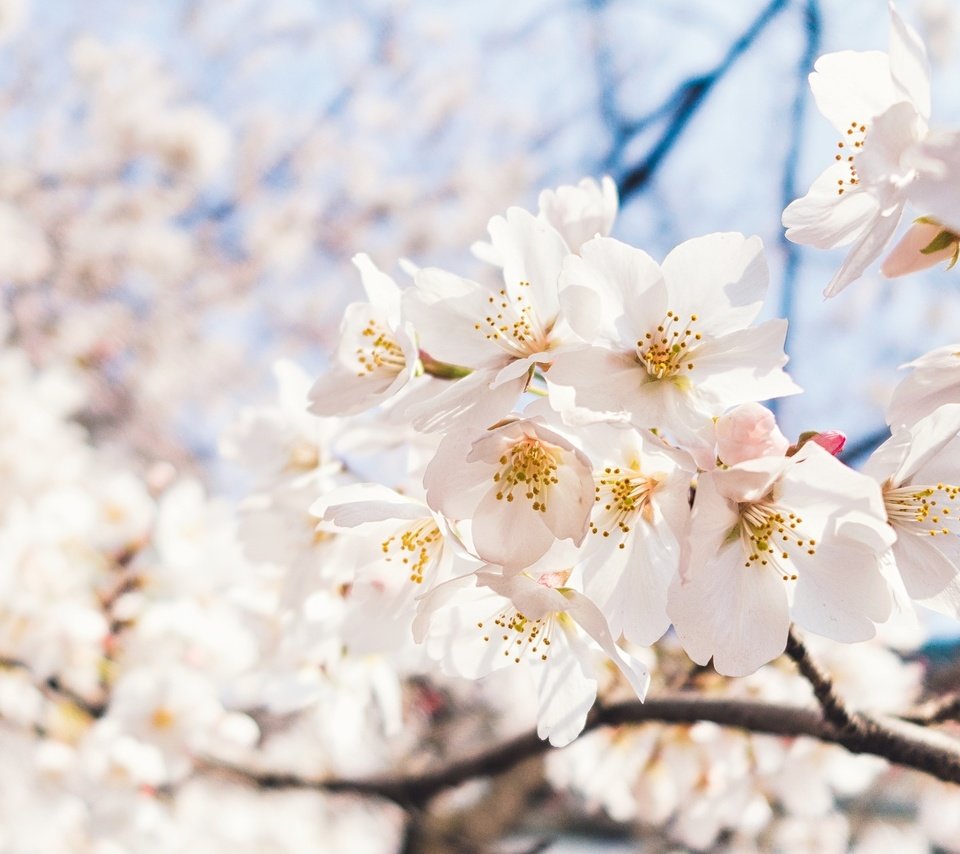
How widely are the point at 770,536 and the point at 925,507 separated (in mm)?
117

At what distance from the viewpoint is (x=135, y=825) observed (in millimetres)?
1509

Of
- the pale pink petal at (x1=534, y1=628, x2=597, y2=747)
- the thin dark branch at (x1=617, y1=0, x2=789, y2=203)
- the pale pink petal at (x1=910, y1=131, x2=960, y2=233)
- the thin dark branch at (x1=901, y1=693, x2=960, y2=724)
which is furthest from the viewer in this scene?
the thin dark branch at (x1=617, y1=0, x2=789, y2=203)

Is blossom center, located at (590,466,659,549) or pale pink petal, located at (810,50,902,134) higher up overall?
pale pink petal, located at (810,50,902,134)

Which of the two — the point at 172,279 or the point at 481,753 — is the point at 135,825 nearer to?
the point at 481,753

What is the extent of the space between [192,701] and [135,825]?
33 cm

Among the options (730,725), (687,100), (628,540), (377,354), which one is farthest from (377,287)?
(687,100)

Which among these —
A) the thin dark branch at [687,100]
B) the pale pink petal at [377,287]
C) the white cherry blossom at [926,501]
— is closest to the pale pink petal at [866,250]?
the white cherry blossom at [926,501]

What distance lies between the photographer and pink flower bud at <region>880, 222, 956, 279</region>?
44 cm

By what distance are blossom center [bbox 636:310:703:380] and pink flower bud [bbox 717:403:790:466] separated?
0.06 metres

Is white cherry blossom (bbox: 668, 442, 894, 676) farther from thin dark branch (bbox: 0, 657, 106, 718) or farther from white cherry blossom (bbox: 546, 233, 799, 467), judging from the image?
thin dark branch (bbox: 0, 657, 106, 718)

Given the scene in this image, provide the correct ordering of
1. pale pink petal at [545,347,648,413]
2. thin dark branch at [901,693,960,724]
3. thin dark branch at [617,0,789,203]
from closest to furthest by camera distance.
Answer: pale pink petal at [545,347,648,413], thin dark branch at [901,693,960,724], thin dark branch at [617,0,789,203]

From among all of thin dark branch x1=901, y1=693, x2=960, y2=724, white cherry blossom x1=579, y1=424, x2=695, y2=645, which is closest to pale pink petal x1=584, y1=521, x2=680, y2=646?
white cherry blossom x1=579, y1=424, x2=695, y2=645

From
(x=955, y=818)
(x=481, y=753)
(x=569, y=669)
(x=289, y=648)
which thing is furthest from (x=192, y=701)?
(x=955, y=818)

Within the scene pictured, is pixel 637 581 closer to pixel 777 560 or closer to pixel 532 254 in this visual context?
pixel 777 560
